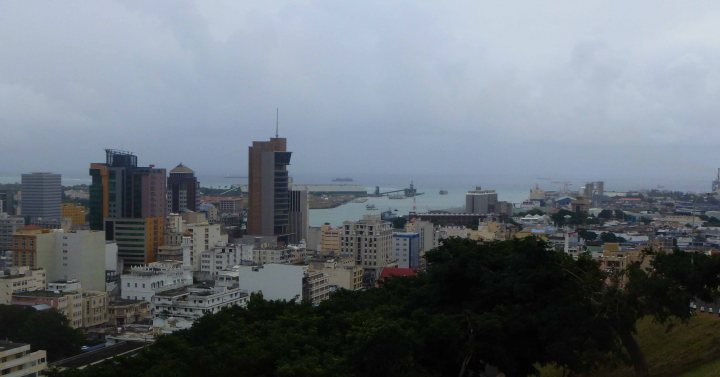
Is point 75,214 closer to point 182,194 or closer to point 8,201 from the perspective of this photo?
point 182,194

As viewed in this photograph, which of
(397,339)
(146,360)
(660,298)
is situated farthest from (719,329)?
(146,360)

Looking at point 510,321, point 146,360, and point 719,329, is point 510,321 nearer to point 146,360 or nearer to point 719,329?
point 719,329

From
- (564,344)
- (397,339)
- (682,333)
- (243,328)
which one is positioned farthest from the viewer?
(682,333)

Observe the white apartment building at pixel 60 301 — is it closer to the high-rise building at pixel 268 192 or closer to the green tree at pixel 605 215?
the high-rise building at pixel 268 192

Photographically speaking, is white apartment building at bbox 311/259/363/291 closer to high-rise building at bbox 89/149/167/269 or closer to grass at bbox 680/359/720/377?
high-rise building at bbox 89/149/167/269

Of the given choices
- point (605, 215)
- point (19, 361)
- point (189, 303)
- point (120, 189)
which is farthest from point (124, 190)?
point (605, 215)

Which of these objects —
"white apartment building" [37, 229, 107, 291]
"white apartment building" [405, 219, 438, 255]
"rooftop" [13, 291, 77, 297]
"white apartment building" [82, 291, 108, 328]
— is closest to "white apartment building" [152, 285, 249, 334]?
"white apartment building" [82, 291, 108, 328]
